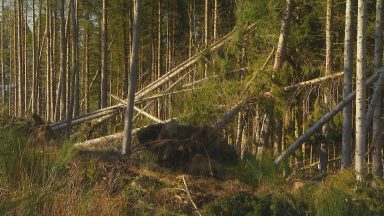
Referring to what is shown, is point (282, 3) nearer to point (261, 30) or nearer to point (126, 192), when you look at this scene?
point (261, 30)

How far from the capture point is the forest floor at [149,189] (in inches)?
161

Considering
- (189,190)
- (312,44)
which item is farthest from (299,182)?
(312,44)

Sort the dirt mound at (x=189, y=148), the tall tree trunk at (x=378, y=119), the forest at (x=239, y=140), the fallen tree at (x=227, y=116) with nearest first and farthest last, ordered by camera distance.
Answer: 1. the forest at (x=239, y=140)
2. the dirt mound at (x=189, y=148)
3. the tall tree trunk at (x=378, y=119)
4. the fallen tree at (x=227, y=116)

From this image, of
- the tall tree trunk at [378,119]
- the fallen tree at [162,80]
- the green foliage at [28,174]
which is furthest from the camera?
the fallen tree at [162,80]

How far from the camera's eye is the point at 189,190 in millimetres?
6203

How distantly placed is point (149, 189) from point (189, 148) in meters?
1.79

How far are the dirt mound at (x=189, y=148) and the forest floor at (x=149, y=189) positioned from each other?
0.63 feet

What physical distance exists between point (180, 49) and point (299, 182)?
18.1 metres

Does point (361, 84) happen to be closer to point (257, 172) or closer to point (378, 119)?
point (378, 119)

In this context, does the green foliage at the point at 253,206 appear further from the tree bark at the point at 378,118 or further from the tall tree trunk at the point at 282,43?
the tall tree trunk at the point at 282,43

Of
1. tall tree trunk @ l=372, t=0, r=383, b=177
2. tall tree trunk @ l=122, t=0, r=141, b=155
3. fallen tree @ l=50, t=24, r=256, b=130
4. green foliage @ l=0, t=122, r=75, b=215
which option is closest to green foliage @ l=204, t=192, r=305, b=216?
green foliage @ l=0, t=122, r=75, b=215

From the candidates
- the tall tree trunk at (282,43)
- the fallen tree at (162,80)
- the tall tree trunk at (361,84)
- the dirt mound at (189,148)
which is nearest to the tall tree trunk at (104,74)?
the fallen tree at (162,80)

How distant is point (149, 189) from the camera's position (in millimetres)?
6141

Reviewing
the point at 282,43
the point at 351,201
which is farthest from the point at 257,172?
the point at 282,43
